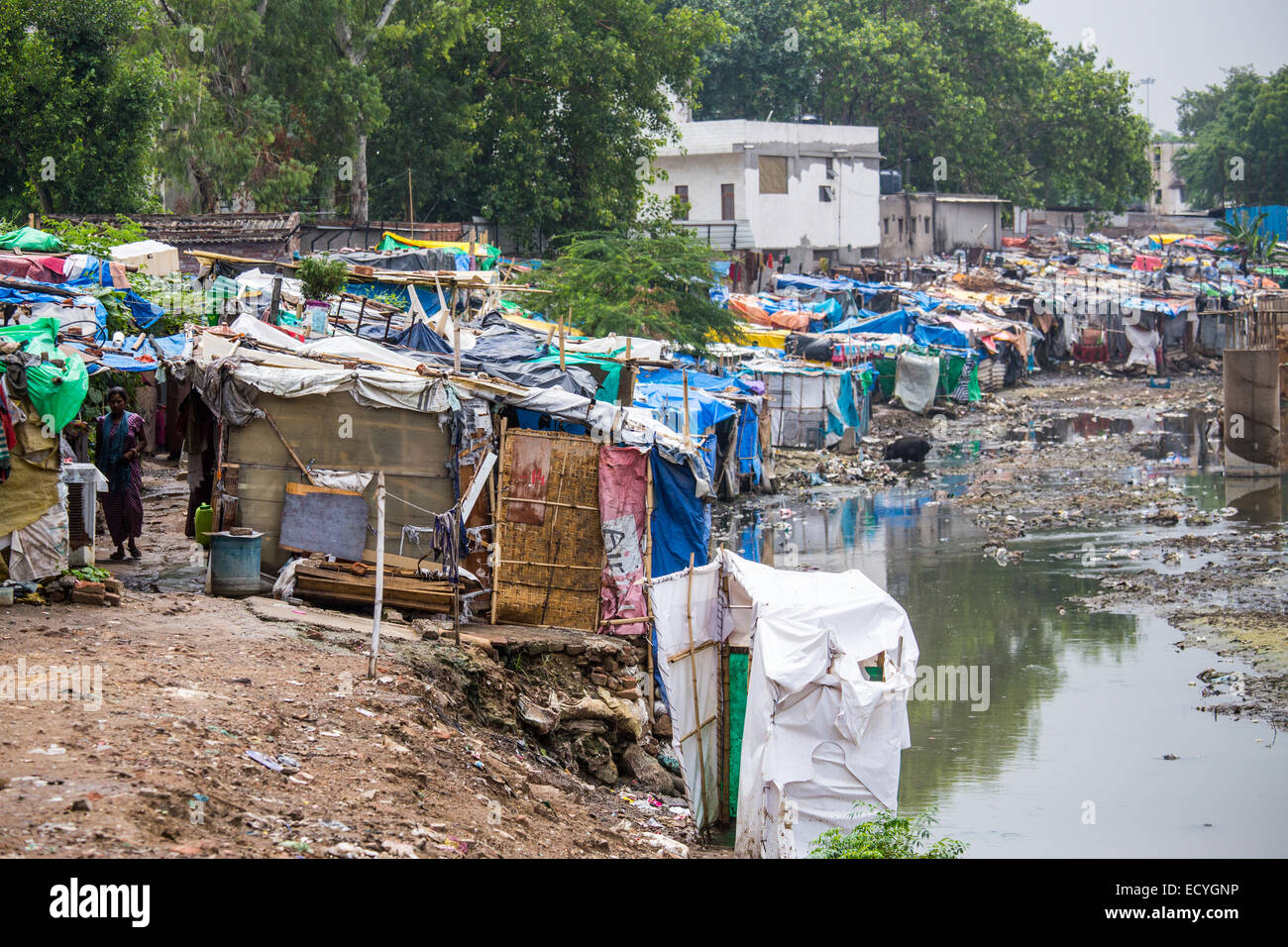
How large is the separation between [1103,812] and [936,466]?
1638 cm

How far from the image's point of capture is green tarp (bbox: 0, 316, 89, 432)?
9055mm

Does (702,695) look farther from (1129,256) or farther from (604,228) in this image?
(1129,256)

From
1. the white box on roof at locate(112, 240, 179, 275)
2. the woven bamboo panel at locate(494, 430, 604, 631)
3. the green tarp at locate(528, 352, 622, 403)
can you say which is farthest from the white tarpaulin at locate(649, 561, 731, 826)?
the white box on roof at locate(112, 240, 179, 275)

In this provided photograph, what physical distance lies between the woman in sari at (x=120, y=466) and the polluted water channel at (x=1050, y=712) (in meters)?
5.73

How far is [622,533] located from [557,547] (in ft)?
1.90

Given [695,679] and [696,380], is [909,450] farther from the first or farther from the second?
[695,679]

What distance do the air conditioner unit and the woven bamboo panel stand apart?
123 inches

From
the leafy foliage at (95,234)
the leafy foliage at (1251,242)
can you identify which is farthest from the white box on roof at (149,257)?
the leafy foliage at (1251,242)

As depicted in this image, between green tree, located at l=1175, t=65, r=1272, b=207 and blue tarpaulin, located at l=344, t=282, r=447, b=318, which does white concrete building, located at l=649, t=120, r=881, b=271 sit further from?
green tree, located at l=1175, t=65, r=1272, b=207

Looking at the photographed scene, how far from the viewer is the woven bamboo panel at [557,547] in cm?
1074
